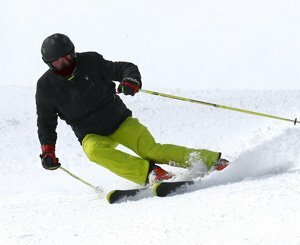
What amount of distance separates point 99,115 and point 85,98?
0.23m

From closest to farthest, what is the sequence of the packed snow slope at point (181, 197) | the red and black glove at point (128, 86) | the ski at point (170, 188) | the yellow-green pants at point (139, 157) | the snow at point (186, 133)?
the packed snow slope at point (181, 197) → the snow at point (186, 133) → the ski at point (170, 188) → the red and black glove at point (128, 86) → the yellow-green pants at point (139, 157)

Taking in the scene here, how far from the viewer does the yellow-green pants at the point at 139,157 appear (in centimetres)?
514

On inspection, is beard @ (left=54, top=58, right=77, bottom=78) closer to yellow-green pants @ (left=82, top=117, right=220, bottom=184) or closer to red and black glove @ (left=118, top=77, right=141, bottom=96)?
red and black glove @ (left=118, top=77, right=141, bottom=96)

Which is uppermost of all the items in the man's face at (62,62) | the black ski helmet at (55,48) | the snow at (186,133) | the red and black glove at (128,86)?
the black ski helmet at (55,48)

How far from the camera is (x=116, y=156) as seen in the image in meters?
5.20

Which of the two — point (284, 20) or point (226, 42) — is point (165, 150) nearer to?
point (226, 42)

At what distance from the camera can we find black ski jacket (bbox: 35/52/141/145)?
538 cm

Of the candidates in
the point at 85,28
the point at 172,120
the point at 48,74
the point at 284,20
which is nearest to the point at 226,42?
the point at 284,20

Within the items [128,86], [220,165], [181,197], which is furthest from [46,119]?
[181,197]

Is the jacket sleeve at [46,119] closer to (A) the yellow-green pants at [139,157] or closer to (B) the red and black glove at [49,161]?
(B) the red and black glove at [49,161]

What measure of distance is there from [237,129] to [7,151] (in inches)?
145

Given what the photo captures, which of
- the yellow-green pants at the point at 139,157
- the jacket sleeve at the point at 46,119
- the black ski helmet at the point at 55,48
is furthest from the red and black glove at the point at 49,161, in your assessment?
the black ski helmet at the point at 55,48

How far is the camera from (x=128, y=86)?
16.5 feet

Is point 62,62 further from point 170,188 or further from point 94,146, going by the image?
point 170,188
